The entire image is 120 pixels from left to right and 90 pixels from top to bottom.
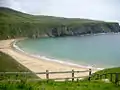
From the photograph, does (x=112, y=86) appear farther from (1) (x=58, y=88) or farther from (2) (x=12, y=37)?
(2) (x=12, y=37)

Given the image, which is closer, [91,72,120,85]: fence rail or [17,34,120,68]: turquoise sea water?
[91,72,120,85]: fence rail

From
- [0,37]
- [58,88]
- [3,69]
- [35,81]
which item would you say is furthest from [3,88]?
[0,37]

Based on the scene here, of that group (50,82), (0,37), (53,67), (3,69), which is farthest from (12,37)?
(50,82)

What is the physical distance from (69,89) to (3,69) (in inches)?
1284

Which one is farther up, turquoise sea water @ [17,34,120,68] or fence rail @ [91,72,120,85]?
fence rail @ [91,72,120,85]

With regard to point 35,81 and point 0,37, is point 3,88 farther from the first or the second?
point 0,37

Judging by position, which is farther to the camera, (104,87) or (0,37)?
(0,37)

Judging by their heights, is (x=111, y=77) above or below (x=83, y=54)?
above

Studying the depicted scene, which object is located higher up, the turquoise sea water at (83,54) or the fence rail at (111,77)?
the fence rail at (111,77)

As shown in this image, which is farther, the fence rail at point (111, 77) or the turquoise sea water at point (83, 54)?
the turquoise sea water at point (83, 54)

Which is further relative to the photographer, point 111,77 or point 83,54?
point 83,54

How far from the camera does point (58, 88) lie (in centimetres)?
1758

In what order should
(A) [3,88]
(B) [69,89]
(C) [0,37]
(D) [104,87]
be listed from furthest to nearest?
1. (C) [0,37]
2. (D) [104,87]
3. (B) [69,89]
4. (A) [3,88]

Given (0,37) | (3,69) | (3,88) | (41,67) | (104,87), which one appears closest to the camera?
(3,88)
